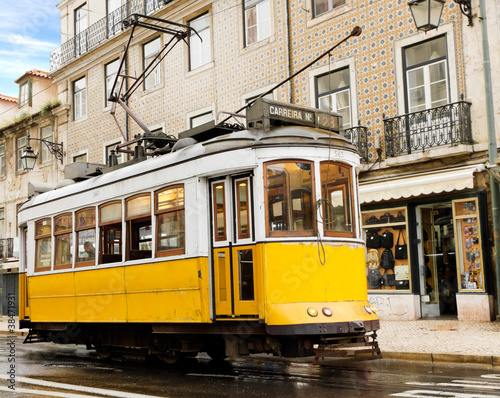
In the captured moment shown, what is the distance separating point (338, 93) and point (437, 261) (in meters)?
5.01

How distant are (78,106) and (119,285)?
61.3 ft

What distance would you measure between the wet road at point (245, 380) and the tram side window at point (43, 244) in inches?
77.5

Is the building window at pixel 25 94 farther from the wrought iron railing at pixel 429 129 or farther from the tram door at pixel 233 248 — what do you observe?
the tram door at pixel 233 248

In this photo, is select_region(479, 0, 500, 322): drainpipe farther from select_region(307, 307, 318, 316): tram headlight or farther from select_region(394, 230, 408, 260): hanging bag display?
select_region(307, 307, 318, 316): tram headlight

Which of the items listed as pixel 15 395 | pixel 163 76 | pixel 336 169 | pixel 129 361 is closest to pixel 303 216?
pixel 336 169

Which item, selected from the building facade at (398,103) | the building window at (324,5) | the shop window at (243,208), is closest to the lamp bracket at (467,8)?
the building facade at (398,103)

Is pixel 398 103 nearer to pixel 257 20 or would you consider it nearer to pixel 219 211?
pixel 257 20

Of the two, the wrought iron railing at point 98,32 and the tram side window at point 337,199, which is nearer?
the tram side window at point 337,199

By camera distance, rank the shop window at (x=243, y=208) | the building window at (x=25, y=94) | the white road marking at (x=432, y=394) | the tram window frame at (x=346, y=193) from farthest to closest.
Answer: the building window at (x=25, y=94), the tram window frame at (x=346, y=193), the shop window at (x=243, y=208), the white road marking at (x=432, y=394)

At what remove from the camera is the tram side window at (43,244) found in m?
12.2

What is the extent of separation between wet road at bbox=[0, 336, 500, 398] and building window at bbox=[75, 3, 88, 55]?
18.4 metres

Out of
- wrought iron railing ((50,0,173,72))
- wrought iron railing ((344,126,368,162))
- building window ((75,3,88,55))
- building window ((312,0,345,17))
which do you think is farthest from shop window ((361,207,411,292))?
building window ((75,3,88,55))

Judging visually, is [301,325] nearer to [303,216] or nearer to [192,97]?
[303,216]

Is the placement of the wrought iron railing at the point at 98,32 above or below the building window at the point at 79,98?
above
